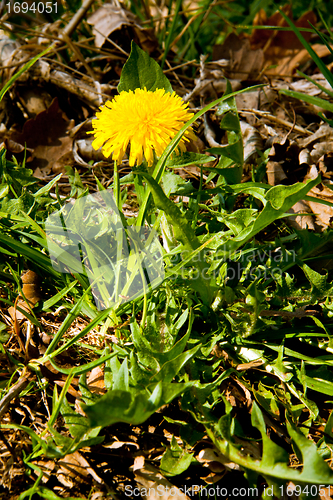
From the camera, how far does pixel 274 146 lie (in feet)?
6.39

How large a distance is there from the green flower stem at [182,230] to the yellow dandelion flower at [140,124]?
0.24m

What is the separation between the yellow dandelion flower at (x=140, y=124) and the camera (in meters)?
1.25

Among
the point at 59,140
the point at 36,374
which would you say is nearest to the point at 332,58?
the point at 59,140

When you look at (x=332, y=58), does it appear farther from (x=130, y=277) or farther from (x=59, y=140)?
(x=130, y=277)

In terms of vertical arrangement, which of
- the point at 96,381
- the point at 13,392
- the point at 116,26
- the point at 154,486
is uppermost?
the point at 116,26

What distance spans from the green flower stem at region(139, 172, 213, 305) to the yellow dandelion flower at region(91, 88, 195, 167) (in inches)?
9.3

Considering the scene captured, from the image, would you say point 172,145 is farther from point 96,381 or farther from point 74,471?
point 74,471

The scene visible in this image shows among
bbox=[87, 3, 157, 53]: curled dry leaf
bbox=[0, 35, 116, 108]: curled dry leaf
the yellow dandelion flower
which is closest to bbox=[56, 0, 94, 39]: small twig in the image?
bbox=[87, 3, 157, 53]: curled dry leaf

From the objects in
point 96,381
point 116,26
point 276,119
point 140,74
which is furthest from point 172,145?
point 116,26

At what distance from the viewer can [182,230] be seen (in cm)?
120

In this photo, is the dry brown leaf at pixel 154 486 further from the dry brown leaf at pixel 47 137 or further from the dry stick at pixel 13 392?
the dry brown leaf at pixel 47 137

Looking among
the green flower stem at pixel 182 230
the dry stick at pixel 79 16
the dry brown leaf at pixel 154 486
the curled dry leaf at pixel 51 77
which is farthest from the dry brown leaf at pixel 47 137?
the dry brown leaf at pixel 154 486

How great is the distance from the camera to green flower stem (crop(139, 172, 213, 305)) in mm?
1097

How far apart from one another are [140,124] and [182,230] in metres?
0.43
